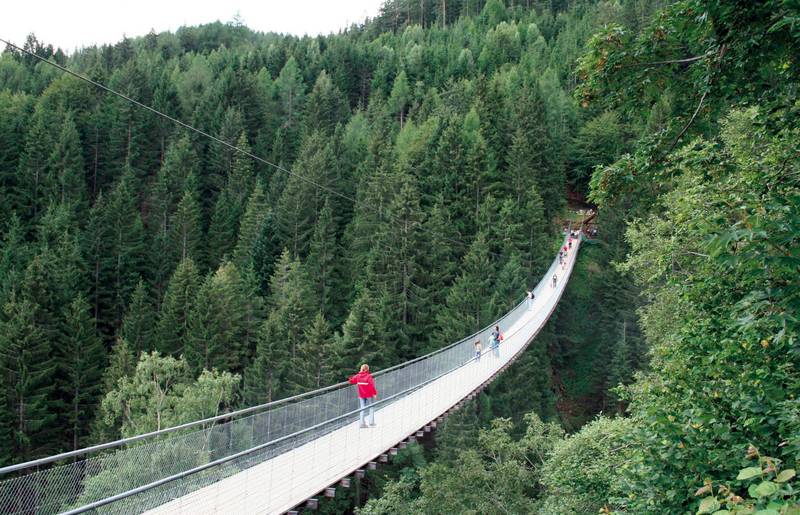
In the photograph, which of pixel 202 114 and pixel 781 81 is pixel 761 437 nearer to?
pixel 781 81

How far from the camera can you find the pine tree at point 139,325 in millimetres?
31516

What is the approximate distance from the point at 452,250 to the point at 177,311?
13.2m

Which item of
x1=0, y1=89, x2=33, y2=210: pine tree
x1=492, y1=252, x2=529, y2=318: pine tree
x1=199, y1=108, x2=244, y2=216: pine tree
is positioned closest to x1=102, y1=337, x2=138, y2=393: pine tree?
x1=492, y1=252, x2=529, y2=318: pine tree

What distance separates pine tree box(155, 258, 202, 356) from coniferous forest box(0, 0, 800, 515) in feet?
0.56

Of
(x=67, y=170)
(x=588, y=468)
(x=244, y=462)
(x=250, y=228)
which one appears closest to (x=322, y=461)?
(x=244, y=462)

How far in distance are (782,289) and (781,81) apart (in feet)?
7.66

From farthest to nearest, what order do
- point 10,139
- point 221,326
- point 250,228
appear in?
point 10,139
point 250,228
point 221,326

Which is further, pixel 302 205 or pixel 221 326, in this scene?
pixel 302 205

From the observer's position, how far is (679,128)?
5.70 meters

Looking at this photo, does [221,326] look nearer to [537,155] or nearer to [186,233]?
[186,233]

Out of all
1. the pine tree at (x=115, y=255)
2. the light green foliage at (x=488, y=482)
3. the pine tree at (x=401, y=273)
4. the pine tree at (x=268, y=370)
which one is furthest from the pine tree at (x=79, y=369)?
the light green foliage at (x=488, y=482)

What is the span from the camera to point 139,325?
31.9 metres

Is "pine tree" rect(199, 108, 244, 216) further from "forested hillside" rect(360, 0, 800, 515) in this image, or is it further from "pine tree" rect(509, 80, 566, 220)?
"forested hillside" rect(360, 0, 800, 515)

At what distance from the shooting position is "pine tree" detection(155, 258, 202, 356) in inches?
1205
